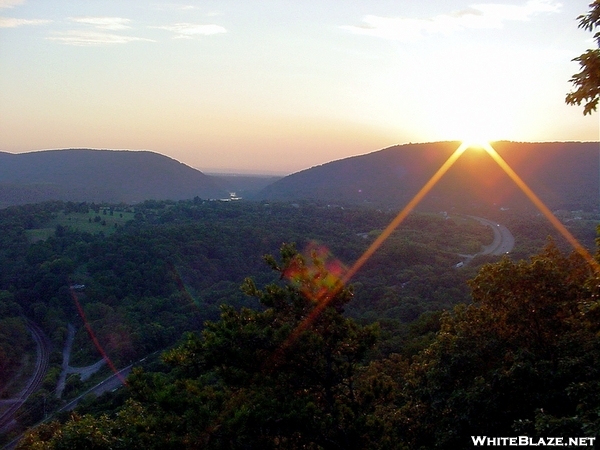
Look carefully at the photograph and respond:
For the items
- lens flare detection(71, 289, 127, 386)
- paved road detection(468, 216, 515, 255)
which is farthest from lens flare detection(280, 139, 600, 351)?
lens flare detection(71, 289, 127, 386)

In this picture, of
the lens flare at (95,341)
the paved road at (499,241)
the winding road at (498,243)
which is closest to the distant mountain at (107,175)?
the lens flare at (95,341)

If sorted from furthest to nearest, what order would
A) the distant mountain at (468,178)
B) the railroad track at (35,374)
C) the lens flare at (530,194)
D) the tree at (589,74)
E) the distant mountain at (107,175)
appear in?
1. the distant mountain at (107,175)
2. the distant mountain at (468,178)
3. the lens flare at (530,194)
4. the railroad track at (35,374)
5. the tree at (589,74)

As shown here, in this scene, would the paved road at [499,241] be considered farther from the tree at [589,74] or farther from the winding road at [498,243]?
the tree at [589,74]

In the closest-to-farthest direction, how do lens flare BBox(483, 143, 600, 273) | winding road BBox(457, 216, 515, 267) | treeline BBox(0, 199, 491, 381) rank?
treeline BBox(0, 199, 491, 381), winding road BBox(457, 216, 515, 267), lens flare BBox(483, 143, 600, 273)

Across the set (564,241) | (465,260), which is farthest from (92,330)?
(564,241)

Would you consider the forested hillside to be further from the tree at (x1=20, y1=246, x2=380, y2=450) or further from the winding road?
the winding road

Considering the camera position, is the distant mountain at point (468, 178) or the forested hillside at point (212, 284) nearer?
the forested hillside at point (212, 284)
